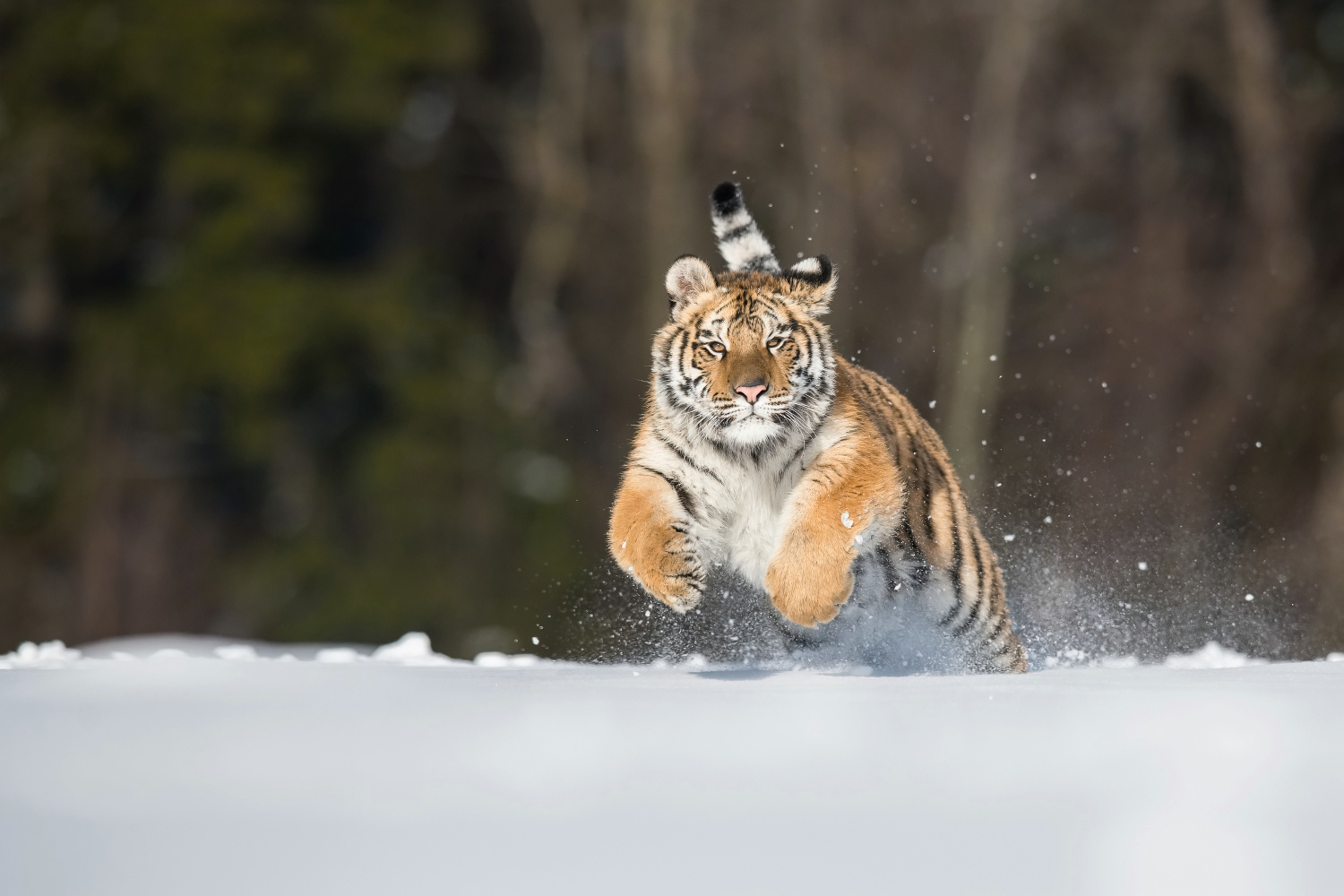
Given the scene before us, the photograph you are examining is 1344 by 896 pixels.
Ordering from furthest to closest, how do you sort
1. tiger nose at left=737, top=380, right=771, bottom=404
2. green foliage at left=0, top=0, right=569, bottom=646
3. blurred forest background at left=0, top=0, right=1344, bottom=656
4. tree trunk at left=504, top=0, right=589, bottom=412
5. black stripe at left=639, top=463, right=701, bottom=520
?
tree trunk at left=504, top=0, right=589, bottom=412 < green foliage at left=0, top=0, right=569, bottom=646 < blurred forest background at left=0, top=0, right=1344, bottom=656 < black stripe at left=639, top=463, right=701, bottom=520 < tiger nose at left=737, top=380, right=771, bottom=404

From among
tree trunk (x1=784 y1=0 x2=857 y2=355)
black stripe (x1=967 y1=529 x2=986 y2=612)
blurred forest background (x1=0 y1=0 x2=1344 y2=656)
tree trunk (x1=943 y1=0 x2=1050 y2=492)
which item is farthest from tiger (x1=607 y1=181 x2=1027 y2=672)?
tree trunk (x1=784 y1=0 x2=857 y2=355)

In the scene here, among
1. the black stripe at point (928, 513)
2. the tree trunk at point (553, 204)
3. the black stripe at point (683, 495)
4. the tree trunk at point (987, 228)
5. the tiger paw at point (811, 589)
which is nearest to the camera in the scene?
the tiger paw at point (811, 589)

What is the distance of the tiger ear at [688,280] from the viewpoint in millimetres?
5566

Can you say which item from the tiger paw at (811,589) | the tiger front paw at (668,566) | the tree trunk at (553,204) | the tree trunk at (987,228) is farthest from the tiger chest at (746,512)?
the tree trunk at (553,204)

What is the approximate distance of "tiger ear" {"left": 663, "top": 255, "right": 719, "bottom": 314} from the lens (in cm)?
557

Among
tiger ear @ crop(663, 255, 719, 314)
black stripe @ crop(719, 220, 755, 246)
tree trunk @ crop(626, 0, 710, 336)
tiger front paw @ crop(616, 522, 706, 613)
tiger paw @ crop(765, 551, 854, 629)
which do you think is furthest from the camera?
tree trunk @ crop(626, 0, 710, 336)

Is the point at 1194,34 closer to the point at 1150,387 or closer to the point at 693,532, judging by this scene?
the point at 1150,387

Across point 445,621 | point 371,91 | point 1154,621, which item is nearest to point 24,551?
point 445,621

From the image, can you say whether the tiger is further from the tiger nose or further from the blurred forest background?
the blurred forest background

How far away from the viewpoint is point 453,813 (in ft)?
11.4

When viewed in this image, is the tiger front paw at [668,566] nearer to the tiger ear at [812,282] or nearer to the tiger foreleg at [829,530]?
the tiger foreleg at [829,530]

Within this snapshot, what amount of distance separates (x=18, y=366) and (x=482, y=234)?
564 centimetres

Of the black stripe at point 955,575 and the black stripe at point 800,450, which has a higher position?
the black stripe at point 800,450

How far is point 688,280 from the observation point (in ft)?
18.4
